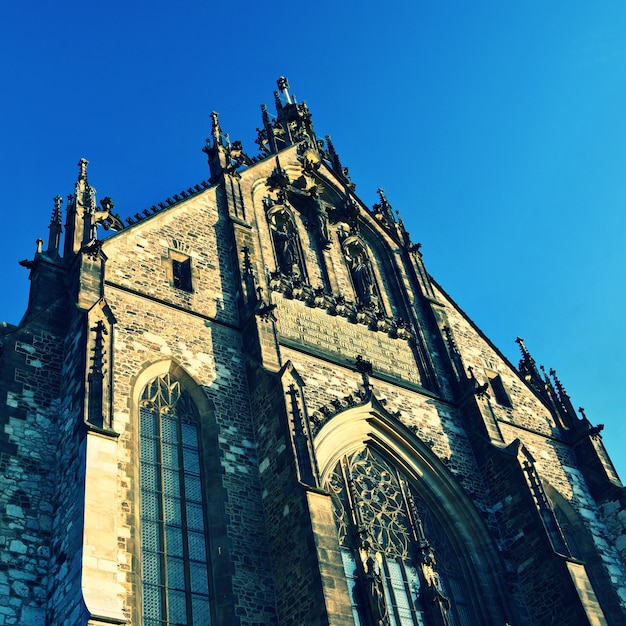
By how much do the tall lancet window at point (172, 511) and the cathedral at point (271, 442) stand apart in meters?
0.04

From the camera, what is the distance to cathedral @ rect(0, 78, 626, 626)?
13656mm

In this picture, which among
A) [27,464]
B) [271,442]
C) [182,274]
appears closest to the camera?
[27,464]

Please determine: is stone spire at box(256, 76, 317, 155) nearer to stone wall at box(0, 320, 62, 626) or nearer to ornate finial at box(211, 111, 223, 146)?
ornate finial at box(211, 111, 223, 146)

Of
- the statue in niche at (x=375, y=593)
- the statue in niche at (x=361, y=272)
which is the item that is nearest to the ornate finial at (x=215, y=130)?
the statue in niche at (x=361, y=272)

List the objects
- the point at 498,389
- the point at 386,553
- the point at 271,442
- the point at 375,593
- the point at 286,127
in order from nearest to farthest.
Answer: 1. the point at 375,593
2. the point at 271,442
3. the point at 386,553
4. the point at 498,389
5. the point at 286,127

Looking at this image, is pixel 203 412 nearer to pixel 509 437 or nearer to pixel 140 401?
pixel 140 401

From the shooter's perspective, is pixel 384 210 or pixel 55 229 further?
pixel 384 210

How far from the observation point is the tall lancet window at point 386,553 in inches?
619

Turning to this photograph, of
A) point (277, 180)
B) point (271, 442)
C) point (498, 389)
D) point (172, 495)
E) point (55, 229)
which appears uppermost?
point (277, 180)

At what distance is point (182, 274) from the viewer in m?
19.5

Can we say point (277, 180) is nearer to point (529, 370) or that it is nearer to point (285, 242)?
point (285, 242)

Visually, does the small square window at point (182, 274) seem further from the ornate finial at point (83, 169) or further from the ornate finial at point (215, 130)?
the ornate finial at point (215, 130)

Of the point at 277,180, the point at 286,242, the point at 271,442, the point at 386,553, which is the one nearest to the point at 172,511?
Result: the point at 271,442

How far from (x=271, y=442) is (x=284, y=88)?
66.6 feet
